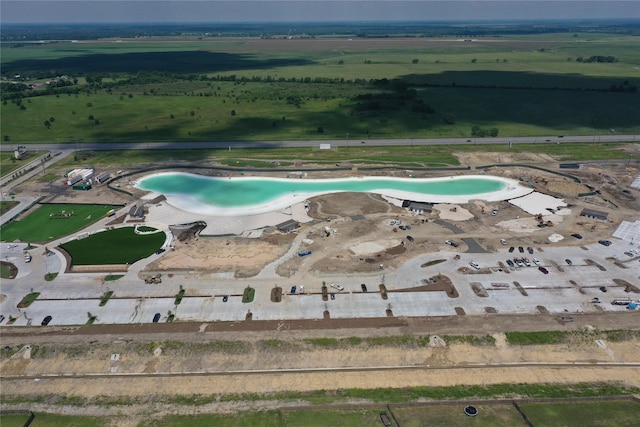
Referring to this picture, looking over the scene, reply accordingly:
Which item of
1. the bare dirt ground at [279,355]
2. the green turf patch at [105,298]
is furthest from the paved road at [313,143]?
the green turf patch at [105,298]

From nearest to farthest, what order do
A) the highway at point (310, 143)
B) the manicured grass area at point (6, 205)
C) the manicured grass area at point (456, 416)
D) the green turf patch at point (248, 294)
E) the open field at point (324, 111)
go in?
the manicured grass area at point (456, 416)
the green turf patch at point (248, 294)
the manicured grass area at point (6, 205)
the highway at point (310, 143)
the open field at point (324, 111)

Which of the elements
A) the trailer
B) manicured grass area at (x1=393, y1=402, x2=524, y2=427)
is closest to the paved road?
the trailer

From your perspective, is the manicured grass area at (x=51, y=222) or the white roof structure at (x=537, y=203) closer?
the manicured grass area at (x=51, y=222)

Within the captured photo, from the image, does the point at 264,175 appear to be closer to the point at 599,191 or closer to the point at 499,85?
the point at 599,191

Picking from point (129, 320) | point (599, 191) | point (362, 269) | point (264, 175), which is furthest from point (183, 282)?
point (599, 191)

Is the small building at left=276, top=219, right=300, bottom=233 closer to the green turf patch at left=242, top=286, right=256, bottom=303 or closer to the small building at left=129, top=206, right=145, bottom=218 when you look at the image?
the green turf patch at left=242, top=286, right=256, bottom=303

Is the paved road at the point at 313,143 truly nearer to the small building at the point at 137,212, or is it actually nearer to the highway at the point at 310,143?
the highway at the point at 310,143
